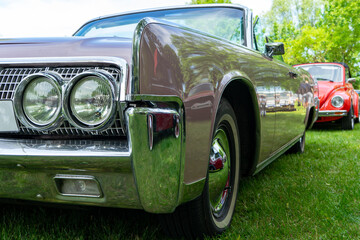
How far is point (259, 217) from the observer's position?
2.30 m

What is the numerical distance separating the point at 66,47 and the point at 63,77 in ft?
0.46

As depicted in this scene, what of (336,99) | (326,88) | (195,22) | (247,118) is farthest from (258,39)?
(326,88)

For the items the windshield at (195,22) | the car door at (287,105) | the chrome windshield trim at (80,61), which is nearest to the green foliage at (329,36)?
the car door at (287,105)

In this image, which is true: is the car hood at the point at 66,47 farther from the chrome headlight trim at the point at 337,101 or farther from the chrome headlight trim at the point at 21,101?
the chrome headlight trim at the point at 337,101

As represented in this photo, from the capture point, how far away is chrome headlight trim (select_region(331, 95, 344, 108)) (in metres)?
7.70

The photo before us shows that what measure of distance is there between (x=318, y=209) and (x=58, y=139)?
5.87 ft

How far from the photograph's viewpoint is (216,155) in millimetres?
1911

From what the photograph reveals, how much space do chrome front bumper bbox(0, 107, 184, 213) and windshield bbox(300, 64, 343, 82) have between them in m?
7.87

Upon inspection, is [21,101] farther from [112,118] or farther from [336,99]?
[336,99]

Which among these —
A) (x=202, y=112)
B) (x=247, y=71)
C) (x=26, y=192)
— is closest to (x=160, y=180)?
(x=202, y=112)

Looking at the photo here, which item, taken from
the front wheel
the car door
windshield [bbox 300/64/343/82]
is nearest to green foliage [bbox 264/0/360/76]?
windshield [bbox 300/64/343/82]

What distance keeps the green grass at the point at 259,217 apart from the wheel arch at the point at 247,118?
0.33 meters

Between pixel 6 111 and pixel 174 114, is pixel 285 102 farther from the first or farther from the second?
pixel 6 111

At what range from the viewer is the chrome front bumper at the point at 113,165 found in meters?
1.28
